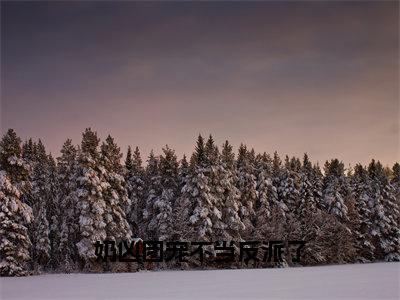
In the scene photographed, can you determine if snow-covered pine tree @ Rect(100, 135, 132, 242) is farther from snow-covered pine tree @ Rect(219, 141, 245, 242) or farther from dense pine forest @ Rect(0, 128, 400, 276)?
snow-covered pine tree @ Rect(219, 141, 245, 242)

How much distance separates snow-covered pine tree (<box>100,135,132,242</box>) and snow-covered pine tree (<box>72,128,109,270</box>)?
2.05ft

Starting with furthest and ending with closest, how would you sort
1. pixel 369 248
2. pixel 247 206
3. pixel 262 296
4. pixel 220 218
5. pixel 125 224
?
1. pixel 369 248
2. pixel 247 206
3. pixel 220 218
4. pixel 125 224
5. pixel 262 296

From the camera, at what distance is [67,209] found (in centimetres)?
5525

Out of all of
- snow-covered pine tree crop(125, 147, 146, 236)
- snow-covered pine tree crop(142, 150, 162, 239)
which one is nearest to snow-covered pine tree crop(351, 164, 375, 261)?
snow-covered pine tree crop(142, 150, 162, 239)

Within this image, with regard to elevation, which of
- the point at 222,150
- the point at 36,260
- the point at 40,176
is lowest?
the point at 36,260

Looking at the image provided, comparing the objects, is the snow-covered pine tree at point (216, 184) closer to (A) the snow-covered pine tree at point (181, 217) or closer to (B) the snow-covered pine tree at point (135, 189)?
(A) the snow-covered pine tree at point (181, 217)

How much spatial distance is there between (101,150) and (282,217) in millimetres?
26141

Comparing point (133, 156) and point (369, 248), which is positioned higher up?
point (133, 156)

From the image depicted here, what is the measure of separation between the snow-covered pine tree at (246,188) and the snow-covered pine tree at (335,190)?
12.5 metres

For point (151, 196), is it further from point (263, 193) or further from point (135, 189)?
point (263, 193)

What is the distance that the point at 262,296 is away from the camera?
22359mm

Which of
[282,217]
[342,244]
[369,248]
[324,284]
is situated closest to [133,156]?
[282,217]

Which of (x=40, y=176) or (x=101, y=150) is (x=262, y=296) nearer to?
(x=101, y=150)

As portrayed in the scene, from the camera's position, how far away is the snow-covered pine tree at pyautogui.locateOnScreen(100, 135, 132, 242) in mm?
51562
